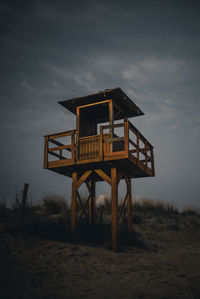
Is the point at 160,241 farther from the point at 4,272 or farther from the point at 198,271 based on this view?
the point at 4,272

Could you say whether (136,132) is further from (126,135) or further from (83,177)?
(83,177)

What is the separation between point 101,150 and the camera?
42.2 feet

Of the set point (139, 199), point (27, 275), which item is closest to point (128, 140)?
point (27, 275)

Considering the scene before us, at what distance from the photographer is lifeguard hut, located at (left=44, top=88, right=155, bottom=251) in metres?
12.8

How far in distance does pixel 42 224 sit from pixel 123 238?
428 cm

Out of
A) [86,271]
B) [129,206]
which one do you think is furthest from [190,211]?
[86,271]

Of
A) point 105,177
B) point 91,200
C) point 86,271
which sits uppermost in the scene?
point 105,177

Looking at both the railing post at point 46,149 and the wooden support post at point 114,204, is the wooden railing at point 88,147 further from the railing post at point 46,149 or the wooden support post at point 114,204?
the railing post at point 46,149

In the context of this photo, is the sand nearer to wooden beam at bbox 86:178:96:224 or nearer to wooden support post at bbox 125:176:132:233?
wooden support post at bbox 125:176:132:233

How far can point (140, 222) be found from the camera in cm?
1958

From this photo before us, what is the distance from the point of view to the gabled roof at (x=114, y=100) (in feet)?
46.0

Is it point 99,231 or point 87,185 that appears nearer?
point 99,231

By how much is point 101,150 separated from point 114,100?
334cm

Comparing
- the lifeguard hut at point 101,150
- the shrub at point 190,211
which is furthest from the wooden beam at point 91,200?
the shrub at point 190,211
